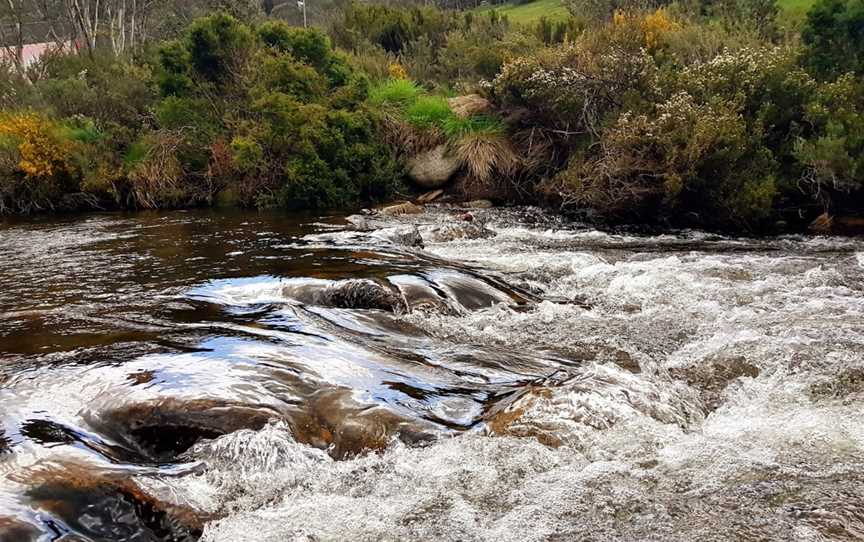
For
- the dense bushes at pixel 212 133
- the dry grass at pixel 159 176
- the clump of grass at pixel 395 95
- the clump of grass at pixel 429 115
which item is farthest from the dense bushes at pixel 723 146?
the dry grass at pixel 159 176

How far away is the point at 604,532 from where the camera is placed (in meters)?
3.23

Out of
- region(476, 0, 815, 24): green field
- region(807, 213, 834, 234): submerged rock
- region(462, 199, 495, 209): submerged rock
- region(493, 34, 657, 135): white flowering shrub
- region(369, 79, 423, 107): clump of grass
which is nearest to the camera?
region(807, 213, 834, 234): submerged rock

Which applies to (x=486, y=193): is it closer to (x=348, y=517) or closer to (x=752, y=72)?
(x=752, y=72)

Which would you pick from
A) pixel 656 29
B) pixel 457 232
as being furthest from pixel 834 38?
pixel 457 232

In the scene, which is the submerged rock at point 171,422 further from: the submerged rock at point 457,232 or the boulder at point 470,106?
the boulder at point 470,106

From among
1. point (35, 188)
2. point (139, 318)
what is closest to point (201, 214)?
point (35, 188)

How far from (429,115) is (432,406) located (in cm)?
1220

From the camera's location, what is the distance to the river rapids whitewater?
3.41 meters

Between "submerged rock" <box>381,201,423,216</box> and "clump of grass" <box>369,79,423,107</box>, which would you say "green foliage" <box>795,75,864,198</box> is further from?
"clump of grass" <box>369,79,423,107</box>

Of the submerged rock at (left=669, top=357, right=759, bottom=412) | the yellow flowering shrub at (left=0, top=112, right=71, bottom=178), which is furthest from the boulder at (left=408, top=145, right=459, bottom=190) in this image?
the submerged rock at (left=669, top=357, right=759, bottom=412)

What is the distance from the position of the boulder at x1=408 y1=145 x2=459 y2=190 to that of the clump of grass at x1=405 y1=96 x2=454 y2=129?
578 mm

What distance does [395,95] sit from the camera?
55.3ft

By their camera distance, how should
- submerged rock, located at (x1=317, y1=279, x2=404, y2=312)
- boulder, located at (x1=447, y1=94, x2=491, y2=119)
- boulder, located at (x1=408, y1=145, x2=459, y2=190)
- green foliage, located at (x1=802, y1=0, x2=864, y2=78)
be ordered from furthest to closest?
boulder, located at (x1=447, y1=94, x2=491, y2=119)
boulder, located at (x1=408, y1=145, x2=459, y2=190)
green foliage, located at (x1=802, y1=0, x2=864, y2=78)
submerged rock, located at (x1=317, y1=279, x2=404, y2=312)

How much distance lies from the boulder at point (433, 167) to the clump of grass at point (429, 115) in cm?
58
